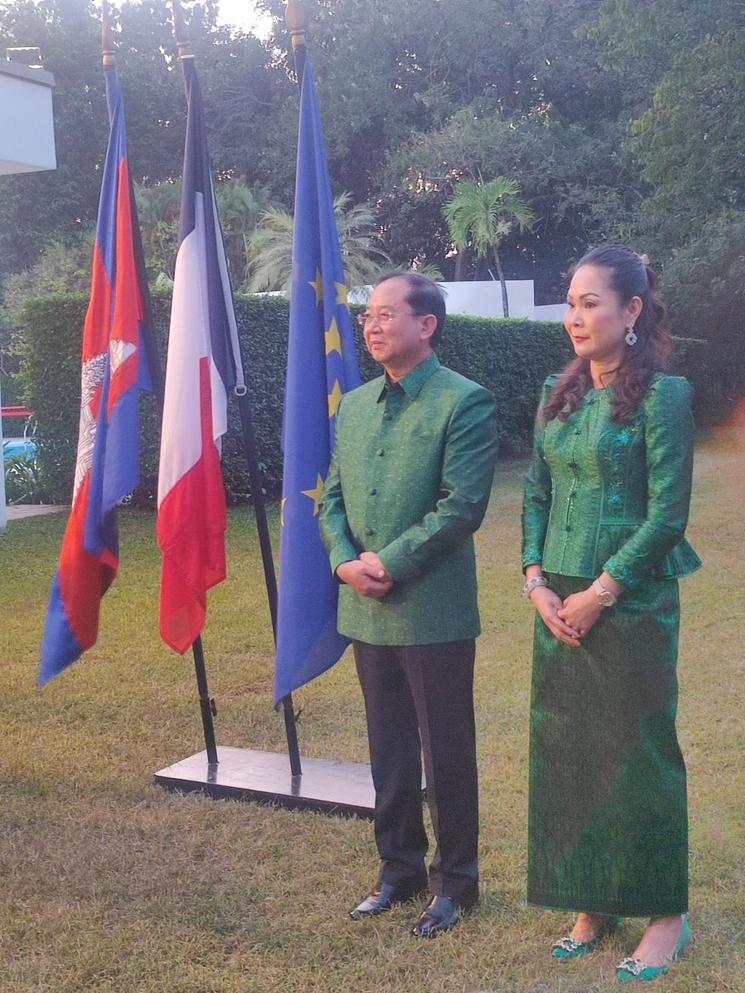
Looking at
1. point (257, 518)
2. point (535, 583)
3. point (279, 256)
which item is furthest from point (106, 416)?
→ point (279, 256)

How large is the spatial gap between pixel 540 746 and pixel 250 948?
1038 mm

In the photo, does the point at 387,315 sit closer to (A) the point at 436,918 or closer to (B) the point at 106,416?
(B) the point at 106,416

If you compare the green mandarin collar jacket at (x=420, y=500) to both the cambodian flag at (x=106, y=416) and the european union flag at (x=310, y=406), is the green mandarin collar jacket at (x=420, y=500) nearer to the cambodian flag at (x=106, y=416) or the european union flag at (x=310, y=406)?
Result: the european union flag at (x=310, y=406)

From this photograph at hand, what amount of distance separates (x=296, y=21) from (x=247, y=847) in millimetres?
2926

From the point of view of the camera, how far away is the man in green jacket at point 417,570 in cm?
327

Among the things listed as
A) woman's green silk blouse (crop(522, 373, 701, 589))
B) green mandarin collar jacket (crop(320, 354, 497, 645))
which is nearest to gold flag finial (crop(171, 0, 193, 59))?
green mandarin collar jacket (crop(320, 354, 497, 645))

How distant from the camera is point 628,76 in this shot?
32.3 m

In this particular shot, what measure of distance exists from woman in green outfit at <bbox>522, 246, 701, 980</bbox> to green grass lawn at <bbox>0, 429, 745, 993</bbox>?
0.29 metres

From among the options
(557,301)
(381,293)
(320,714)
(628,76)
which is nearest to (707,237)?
(628,76)

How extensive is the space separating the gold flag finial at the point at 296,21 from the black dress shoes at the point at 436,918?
2.93 metres

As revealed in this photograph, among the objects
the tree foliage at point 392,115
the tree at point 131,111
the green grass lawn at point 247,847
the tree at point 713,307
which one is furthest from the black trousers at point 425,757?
the tree at point 131,111

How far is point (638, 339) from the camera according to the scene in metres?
3.01

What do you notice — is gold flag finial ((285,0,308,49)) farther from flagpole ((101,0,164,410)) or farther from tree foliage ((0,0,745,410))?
tree foliage ((0,0,745,410))

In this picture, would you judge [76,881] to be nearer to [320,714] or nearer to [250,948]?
[250,948]
